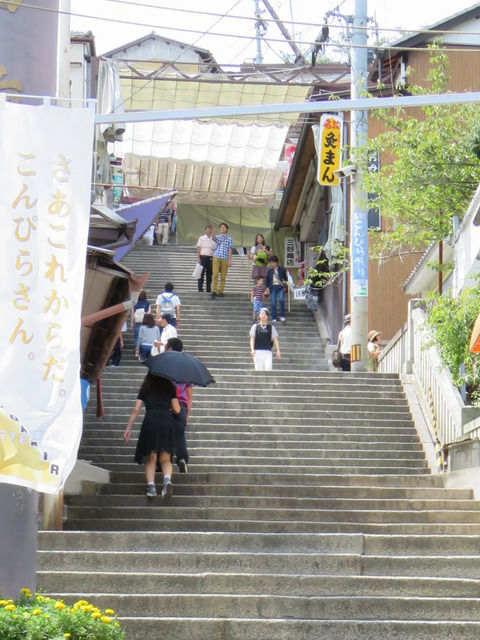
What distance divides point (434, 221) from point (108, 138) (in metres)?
10.5

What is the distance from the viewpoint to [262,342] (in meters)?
18.8

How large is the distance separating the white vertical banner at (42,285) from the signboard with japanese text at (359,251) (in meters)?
13.3

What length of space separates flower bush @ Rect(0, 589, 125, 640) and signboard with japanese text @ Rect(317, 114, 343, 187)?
16.8 meters

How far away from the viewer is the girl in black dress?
1227cm

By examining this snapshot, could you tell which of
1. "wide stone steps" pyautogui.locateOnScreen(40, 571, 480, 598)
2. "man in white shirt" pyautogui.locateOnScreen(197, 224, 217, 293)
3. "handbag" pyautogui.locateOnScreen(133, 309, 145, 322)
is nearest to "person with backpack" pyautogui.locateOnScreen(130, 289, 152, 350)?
"handbag" pyautogui.locateOnScreen(133, 309, 145, 322)

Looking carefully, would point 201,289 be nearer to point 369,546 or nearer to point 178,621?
point 369,546

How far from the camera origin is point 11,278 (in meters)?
6.82

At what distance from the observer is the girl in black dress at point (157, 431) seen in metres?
12.3

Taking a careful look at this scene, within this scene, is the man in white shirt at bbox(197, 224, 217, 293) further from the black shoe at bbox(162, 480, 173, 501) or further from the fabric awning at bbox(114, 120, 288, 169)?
the black shoe at bbox(162, 480, 173, 501)

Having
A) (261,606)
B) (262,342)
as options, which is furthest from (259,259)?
(261,606)

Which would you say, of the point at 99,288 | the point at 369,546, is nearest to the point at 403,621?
the point at 369,546

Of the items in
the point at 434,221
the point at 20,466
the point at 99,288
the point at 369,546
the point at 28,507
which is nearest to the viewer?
the point at 20,466

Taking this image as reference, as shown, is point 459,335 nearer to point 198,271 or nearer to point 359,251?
point 359,251

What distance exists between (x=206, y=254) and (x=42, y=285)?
1876 centimetres
